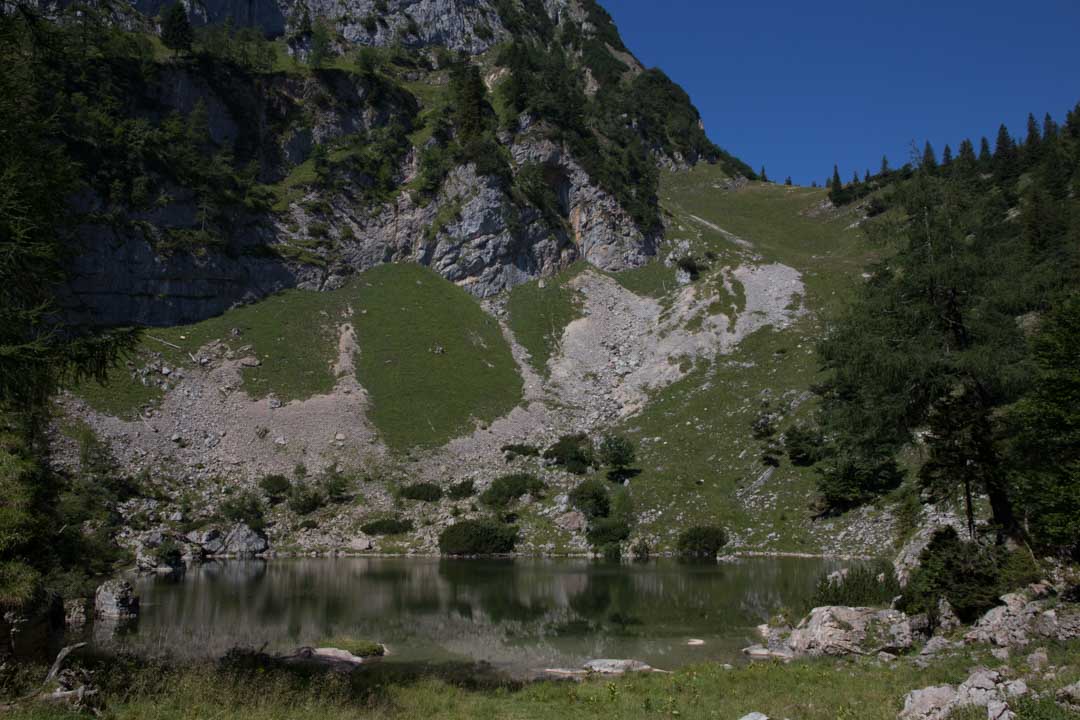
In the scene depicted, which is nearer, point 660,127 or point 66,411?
point 66,411

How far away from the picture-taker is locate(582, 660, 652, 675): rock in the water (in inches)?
723

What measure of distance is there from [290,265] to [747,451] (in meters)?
67.1

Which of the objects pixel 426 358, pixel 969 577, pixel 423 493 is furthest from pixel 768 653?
pixel 426 358

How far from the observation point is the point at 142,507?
5497cm

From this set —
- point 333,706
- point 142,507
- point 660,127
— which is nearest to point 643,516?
point 142,507

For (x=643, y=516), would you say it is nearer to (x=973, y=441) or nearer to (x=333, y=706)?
(x=973, y=441)

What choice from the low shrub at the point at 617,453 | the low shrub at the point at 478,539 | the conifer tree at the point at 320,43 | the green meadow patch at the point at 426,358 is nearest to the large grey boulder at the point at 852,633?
the low shrub at the point at 478,539

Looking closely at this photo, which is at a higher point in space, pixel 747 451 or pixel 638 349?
pixel 638 349

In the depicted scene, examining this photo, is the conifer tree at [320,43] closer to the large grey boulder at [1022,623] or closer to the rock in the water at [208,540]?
the rock in the water at [208,540]

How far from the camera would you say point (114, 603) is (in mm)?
28938

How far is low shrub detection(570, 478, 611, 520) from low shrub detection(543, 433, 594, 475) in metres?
5.33

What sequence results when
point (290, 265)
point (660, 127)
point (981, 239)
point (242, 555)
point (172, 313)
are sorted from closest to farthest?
point (981, 239) → point (242, 555) → point (172, 313) → point (290, 265) → point (660, 127)

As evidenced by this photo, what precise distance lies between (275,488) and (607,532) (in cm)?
3052

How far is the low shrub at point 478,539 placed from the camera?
54844 mm
